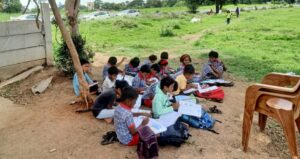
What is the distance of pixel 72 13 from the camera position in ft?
26.2

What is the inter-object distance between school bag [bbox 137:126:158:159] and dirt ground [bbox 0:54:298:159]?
0.26 metres

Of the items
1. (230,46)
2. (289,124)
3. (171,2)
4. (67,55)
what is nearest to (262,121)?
(289,124)

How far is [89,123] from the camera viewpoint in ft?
17.9

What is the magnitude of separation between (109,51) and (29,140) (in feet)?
25.7

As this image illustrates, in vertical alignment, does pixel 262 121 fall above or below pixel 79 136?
above

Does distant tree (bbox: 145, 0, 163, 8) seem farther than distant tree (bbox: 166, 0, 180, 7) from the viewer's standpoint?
No

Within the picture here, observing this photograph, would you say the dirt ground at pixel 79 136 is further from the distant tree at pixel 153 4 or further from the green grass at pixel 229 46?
the distant tree at pixel 153 4

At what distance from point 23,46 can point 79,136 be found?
4269 mm

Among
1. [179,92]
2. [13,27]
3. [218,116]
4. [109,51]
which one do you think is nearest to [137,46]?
[109,51]

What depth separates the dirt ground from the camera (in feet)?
15.1

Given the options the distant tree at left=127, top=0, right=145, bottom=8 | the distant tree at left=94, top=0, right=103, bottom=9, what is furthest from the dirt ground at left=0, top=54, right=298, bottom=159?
the distant tree at left=127, top=0, right=145, bottom=8

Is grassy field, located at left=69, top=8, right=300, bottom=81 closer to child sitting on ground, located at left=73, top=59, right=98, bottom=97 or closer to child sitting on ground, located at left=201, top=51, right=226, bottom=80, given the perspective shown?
child sitting on ground, located at left=201, top=51, right=226, bottom=80

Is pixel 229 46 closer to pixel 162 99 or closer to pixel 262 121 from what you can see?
pixel 262 121

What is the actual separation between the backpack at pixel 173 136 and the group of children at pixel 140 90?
32 centimetres
